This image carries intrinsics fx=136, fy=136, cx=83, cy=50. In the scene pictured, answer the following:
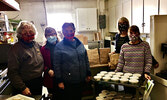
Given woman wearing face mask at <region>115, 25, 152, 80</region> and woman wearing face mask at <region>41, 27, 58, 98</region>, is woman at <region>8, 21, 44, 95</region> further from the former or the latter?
woman wearing face mask at <region>115, 25, 152, 80</region>

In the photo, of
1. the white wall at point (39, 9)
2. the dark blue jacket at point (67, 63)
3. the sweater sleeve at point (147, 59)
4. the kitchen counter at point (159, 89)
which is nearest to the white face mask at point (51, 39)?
the dark blue jacket at point (67, 63)

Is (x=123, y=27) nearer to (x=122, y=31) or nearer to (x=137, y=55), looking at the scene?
(x=122, y=31)

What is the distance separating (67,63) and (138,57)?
86 cm

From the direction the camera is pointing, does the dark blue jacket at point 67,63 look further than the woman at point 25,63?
Yes

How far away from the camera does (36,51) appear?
1.61 meters

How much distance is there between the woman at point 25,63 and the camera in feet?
4.57

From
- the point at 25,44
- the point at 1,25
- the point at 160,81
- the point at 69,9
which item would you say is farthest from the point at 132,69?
the point at 69,9

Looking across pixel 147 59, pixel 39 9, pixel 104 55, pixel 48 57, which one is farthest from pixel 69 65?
pixel 39 9

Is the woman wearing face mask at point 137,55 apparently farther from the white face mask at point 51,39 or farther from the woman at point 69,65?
the white face mask at point 51,39

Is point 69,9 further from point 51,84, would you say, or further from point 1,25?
point 51,84

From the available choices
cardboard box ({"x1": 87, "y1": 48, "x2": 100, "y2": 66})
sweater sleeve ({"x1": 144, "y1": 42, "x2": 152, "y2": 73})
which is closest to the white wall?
cardboard box ({"x1": 87, "y1": 48, "x2": 100, "y2": 66})

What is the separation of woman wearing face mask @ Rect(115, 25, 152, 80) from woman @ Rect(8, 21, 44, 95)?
1.09 m

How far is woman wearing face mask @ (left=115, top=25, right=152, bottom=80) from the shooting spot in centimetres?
163

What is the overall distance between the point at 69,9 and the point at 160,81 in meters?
4.05
